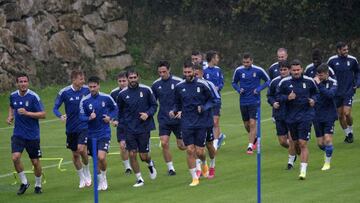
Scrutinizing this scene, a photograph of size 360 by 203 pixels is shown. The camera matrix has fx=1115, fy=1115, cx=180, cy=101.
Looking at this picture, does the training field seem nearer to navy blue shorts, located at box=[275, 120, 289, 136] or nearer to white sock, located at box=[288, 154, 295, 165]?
white sock, located at box=[288, 154, 295, 165]

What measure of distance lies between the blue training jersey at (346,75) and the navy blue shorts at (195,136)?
6441 mm

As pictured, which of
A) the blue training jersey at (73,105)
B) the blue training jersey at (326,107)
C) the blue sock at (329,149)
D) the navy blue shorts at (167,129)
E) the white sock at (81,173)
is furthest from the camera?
the navy blue shorts at (167,129)

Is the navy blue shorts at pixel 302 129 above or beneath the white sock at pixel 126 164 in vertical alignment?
above

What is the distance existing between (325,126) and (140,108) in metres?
3.97

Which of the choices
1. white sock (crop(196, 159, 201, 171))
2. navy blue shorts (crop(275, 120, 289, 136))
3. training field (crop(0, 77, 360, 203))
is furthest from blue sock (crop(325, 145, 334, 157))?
white sock (crop(196, 159, 201, 171))

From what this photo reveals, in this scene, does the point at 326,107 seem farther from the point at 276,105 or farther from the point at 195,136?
the point at 195,136

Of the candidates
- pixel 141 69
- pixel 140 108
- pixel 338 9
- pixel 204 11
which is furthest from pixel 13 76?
pixel 140 108

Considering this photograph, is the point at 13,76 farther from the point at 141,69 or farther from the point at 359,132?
the point at 359,132

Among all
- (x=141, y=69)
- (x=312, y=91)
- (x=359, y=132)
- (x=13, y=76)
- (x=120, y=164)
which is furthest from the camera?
(x=141, y=69)

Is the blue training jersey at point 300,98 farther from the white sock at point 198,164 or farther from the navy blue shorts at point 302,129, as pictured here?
the white sock at point 198,164

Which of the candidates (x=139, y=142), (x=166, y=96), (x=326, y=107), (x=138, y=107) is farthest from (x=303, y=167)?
(x=166, y=96)

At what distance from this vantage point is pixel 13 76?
140 feet

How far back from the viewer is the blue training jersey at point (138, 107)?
2233 centimetres

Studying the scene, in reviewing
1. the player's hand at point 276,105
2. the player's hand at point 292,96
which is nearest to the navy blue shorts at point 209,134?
the player's hand at point 276,105
